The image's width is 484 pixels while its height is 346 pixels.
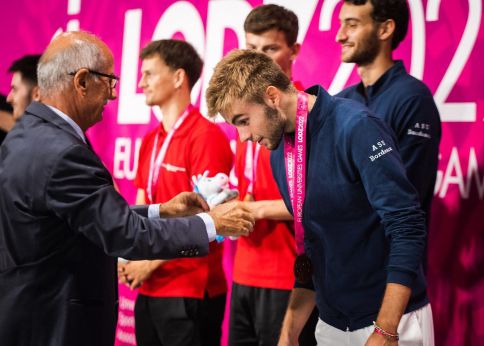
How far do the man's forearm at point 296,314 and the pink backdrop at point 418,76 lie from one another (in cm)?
113

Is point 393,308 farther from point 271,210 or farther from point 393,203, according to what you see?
point 271,210

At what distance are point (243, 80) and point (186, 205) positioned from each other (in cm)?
66

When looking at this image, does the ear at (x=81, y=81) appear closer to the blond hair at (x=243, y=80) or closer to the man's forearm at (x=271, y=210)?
the blond hair at (x=243, y=80)

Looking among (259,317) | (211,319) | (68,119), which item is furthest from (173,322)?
(68,119)

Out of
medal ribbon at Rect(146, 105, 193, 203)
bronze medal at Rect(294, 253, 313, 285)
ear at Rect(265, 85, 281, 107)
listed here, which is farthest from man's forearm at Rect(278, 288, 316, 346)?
medal ribbon at Rect(146, 105, 193, 203)

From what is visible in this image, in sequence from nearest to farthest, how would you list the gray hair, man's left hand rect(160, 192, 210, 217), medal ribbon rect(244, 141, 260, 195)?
the gray hair
man's left hand rect(160, 192, 210, 217)
medal ribbon rect(244, 141, 260, 195)

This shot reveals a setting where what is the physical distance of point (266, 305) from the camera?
3326 millimetres

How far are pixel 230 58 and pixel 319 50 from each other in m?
1.63

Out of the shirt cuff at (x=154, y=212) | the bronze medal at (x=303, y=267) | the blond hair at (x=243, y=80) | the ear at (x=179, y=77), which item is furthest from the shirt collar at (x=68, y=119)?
the ear at (x=179, y=77)

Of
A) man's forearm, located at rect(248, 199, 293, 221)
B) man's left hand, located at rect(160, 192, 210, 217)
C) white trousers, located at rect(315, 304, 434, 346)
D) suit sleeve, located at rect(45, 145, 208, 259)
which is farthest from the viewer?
man's forearm, located at rect(248, 199, 293, 221)

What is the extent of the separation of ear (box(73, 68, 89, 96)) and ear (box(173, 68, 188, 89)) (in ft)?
4.62

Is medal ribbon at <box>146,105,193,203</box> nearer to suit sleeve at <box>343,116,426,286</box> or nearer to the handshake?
the handshake

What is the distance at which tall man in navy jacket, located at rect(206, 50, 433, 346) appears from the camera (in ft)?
7.09

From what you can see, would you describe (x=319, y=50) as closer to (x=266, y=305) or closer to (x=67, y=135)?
(x=266, y=305)
